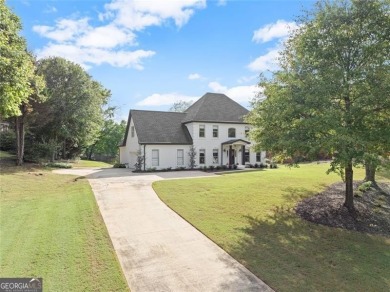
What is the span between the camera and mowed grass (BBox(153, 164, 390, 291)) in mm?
7246

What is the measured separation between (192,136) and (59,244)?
23047 mm

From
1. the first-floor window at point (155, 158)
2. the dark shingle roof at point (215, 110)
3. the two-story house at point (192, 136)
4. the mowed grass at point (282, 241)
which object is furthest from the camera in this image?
the dark shingle roof at point (215, 110)

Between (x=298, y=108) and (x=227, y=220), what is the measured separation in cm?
516

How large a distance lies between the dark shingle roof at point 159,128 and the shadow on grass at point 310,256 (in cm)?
1874

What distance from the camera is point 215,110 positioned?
107 feet

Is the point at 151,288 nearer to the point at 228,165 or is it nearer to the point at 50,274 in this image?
the point at 50,274

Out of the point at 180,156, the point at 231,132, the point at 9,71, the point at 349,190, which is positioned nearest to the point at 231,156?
the point at 231,132

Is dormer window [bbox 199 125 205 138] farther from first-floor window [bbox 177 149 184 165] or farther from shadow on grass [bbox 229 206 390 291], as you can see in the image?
shadow on grass [bbox 229 206 390 291]

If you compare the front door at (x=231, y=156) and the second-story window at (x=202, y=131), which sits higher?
the second-story window at (x=202, y=131)

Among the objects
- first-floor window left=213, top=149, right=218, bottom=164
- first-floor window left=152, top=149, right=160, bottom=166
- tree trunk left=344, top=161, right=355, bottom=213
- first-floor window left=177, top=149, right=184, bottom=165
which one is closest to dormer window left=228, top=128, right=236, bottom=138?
first-floor window left=213, top=149, right=218, bottom=164

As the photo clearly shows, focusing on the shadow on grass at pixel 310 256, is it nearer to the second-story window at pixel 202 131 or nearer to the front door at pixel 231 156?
the second-story window at pixel 202 131

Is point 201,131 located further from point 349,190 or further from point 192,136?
point 349,190

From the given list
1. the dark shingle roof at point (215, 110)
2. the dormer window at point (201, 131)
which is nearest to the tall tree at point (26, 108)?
the dark shingle roof at point (215, 110)

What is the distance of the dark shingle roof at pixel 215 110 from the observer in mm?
31547
